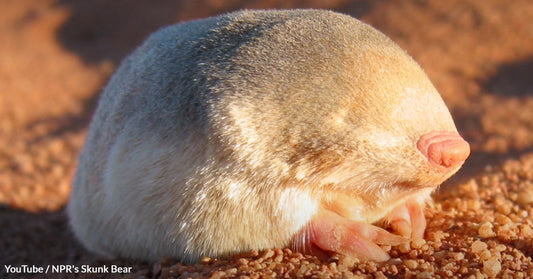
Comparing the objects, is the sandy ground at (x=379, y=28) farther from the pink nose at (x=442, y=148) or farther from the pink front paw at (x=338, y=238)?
the pink nose at (x=442, y=148)

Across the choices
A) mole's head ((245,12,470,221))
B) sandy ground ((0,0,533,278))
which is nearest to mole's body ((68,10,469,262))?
mole's head ((245,12,470,221))

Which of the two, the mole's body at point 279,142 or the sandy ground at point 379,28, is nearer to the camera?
the mole's body at point 279,142

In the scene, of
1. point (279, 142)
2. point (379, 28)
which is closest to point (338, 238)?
point (279, 142)

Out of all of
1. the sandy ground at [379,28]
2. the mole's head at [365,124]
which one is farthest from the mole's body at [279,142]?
the sandy ground at [379,28]

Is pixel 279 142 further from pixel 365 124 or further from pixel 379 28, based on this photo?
pixel 379 28

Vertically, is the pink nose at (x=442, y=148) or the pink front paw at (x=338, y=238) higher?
the pink nose at (x=442, y=148)

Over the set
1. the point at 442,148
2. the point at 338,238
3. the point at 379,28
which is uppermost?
the point at 379,28

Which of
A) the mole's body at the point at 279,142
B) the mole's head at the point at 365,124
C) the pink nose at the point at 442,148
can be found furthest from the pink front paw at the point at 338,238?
the pink nose at the point at 442,148

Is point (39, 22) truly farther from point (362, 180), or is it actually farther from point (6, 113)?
point (362, 180)
